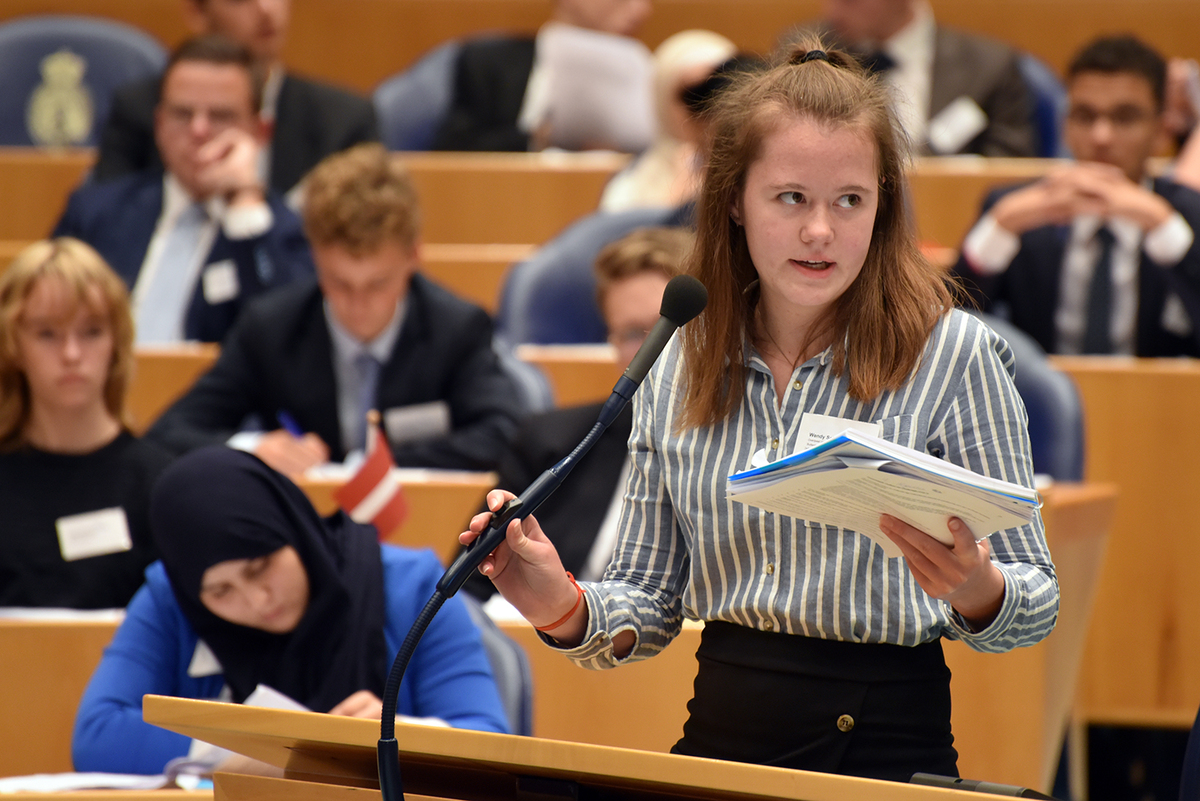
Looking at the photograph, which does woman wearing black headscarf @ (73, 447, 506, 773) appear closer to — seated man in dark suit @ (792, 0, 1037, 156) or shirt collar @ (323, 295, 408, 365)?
shirt collar @ (323, 295, 408, 365)

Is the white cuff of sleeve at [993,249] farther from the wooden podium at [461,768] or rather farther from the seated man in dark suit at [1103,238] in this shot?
the wooden podium at [461,768]

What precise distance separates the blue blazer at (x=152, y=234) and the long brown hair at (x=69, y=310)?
0.89 meters

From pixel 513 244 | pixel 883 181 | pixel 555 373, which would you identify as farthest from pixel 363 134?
pixel 883 181

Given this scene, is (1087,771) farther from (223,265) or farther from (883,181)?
(223,265)

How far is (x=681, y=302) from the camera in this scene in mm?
1164

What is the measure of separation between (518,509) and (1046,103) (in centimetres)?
357

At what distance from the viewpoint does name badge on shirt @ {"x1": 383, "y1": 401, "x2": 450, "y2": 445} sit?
3.07m

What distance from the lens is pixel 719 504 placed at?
1237mm

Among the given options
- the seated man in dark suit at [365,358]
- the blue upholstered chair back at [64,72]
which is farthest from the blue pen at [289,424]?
the blue upholstered chair back at [64,72]

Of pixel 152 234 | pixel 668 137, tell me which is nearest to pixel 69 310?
pixel 152 234

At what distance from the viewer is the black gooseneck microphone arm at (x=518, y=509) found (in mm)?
1024

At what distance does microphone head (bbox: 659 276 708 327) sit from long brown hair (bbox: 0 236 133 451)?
179cm

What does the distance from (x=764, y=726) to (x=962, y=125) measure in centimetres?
317

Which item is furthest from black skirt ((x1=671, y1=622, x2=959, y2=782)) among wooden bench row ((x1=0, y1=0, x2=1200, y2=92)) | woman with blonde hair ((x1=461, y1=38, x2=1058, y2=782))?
wooden bench row ((x1=0, y1=0, x2=1200, y2=92))
